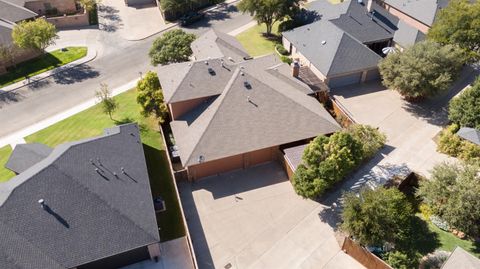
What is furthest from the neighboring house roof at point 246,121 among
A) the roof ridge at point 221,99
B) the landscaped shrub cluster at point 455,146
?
the landscaped shrub cluster at point 455,146

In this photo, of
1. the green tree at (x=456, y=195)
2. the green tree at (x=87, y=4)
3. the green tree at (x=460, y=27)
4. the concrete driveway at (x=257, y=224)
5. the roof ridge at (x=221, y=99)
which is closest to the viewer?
the green tree at (x=456, y=195)

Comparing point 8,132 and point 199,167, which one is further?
point 8,132

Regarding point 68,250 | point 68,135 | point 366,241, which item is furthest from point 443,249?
point 68,135

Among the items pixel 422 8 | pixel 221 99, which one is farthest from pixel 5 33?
pixel 422 8

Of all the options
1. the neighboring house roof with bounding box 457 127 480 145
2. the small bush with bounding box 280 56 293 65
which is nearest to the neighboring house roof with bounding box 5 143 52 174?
the small bush with bounding box 280 56 293 65

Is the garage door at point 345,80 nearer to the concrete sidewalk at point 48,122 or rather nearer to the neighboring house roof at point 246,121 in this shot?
the neighboring house roof at point 246,121

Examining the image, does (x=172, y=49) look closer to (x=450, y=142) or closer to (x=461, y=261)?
(x=450, y=142)

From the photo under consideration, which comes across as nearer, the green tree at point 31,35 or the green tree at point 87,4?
the green tree at point 31,35

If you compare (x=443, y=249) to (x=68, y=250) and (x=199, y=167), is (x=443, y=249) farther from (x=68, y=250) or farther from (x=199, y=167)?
(x=68, y=250)
